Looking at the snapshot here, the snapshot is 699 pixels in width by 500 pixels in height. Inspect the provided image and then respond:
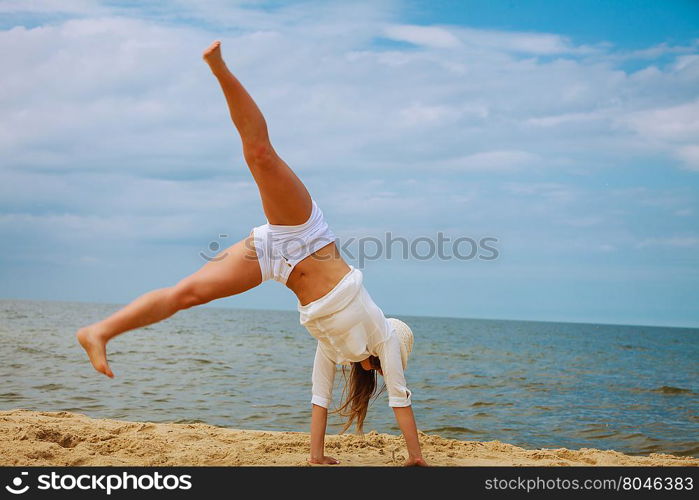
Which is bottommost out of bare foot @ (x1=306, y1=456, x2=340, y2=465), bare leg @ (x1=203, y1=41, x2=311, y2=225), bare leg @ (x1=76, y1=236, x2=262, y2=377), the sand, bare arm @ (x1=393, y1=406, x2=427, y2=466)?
the sand

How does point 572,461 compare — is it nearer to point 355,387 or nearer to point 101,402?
point 355,387

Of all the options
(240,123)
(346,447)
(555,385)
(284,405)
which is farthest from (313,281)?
(555,385)

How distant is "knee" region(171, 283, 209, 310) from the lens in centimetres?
344

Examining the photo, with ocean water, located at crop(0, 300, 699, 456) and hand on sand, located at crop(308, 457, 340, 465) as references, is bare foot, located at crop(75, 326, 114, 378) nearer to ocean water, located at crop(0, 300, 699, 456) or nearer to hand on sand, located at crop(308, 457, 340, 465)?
hand on sand, located at crop(308, 457, 340, 465)

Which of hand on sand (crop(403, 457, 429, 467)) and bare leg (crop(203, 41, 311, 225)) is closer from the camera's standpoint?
bare leg (crop(203, 41, 311, 225))

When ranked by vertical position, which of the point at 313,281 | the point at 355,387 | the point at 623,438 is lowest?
the point at 623,438

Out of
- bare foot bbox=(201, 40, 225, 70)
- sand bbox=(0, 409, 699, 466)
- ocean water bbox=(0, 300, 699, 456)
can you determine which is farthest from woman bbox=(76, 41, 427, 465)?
ocean water bbox=(0, 300, 699, 456)

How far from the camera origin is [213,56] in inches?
134

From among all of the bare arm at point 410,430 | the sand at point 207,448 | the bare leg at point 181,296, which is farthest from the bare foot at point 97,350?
the bare arm at point 410,430

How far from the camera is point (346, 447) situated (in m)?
5.52

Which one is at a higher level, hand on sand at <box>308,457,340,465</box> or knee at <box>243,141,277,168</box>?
knee at <box>243,141,277,168</box>

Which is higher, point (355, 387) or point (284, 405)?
point (355, 387)

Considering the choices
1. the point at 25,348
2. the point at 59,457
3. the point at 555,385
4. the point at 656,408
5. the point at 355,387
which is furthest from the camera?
the point at 25,348

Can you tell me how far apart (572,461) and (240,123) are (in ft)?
13.1
